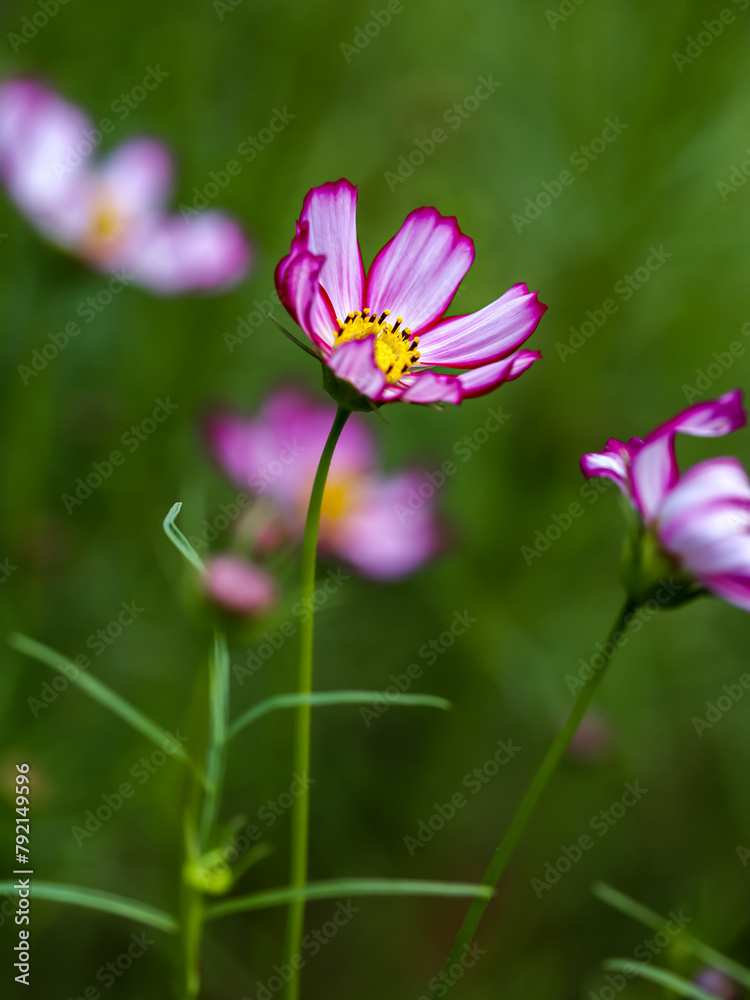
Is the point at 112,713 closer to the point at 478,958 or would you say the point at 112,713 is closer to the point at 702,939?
the point at 478,958

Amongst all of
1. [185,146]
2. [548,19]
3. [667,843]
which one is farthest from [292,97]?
[667,843]

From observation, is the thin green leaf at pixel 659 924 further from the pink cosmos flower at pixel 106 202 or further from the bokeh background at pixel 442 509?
the pink cosmos flower at pixel 106 202

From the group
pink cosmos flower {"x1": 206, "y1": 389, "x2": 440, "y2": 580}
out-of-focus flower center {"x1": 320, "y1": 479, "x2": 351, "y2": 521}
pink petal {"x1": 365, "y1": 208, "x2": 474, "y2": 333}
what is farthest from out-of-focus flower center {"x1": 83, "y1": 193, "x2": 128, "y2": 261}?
pink petal {"x1": 365, "y1": 208, "x2": 474, "y2": 333}

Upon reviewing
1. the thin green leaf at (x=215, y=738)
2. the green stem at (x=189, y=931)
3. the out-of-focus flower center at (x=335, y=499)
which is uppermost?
the out-of-focus flower center at (x=335, y=499)

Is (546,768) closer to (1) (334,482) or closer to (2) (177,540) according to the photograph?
(2) (177,540)

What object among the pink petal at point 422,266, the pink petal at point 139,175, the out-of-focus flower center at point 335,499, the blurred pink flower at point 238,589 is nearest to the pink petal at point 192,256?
the pink petal at point 139,175
